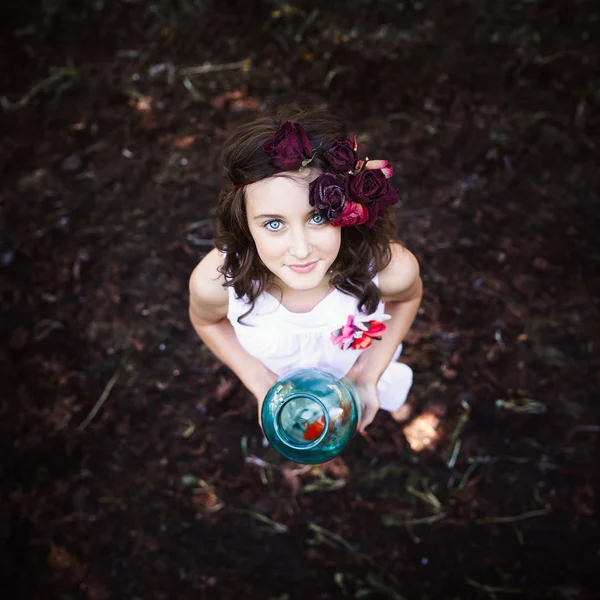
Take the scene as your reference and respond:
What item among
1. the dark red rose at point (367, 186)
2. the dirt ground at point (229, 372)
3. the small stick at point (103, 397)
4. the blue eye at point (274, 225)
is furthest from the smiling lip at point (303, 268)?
the small stick at point (103, 397)

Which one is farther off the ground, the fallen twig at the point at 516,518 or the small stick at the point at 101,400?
the small stick at the point at 101,400

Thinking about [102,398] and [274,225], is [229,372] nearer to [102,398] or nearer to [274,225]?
[102,398]

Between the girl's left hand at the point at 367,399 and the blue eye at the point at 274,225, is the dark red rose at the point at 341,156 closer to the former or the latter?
the blue eye at the point at 274,225

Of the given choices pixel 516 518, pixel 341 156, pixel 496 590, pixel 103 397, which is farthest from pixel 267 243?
pixel 496 590

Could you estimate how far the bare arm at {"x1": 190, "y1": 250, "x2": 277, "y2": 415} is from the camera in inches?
76.6

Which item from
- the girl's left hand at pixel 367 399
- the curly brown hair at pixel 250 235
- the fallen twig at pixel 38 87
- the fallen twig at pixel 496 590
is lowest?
the fallen twig at pixel 496 590

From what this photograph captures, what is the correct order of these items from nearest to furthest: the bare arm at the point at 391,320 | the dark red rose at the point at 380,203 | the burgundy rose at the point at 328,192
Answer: the burgundy rose at the point at 328,192 → the dark red rose at the point at 380,203 → the bare arm at the point at 391,320

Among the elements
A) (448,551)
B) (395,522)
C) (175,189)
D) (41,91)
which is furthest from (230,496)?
(41,91)

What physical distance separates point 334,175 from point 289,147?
0.12 metres

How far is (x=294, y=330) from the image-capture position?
1987mm

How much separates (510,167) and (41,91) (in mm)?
2541

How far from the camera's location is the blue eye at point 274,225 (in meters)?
1.56

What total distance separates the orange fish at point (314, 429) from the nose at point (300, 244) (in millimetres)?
472

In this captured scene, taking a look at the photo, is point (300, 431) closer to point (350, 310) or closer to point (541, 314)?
point (350, 310)
